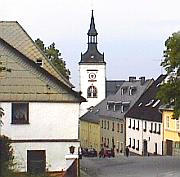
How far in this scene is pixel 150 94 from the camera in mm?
84500

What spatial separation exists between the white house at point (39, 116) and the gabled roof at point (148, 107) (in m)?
38.5

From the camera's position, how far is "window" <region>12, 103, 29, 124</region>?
1321 inches

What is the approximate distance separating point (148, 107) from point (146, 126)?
302cm

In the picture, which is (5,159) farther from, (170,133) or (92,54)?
(92,54)

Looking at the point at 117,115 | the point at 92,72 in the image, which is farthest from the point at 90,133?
the point at 92,72

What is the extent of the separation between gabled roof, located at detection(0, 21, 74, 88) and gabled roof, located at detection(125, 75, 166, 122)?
3403 centimetres

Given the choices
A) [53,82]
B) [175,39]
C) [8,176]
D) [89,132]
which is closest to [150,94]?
[89,132]

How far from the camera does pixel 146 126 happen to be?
76.9 meters

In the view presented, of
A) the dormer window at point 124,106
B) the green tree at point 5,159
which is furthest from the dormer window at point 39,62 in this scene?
the dormer window at point 124,106

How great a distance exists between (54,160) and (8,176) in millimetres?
10439

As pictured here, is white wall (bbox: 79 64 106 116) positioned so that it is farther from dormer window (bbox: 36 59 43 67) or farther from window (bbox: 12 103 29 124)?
window (bbox: 12 103 29 124)

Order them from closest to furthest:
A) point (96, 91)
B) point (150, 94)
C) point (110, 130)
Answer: point (150, 94)
point (110, 130)
point (96, 91)

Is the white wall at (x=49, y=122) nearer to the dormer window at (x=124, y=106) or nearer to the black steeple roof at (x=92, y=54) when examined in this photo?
the dormer window at (x=124, y=106)

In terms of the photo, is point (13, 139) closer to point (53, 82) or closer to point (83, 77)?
point (53, 82)
